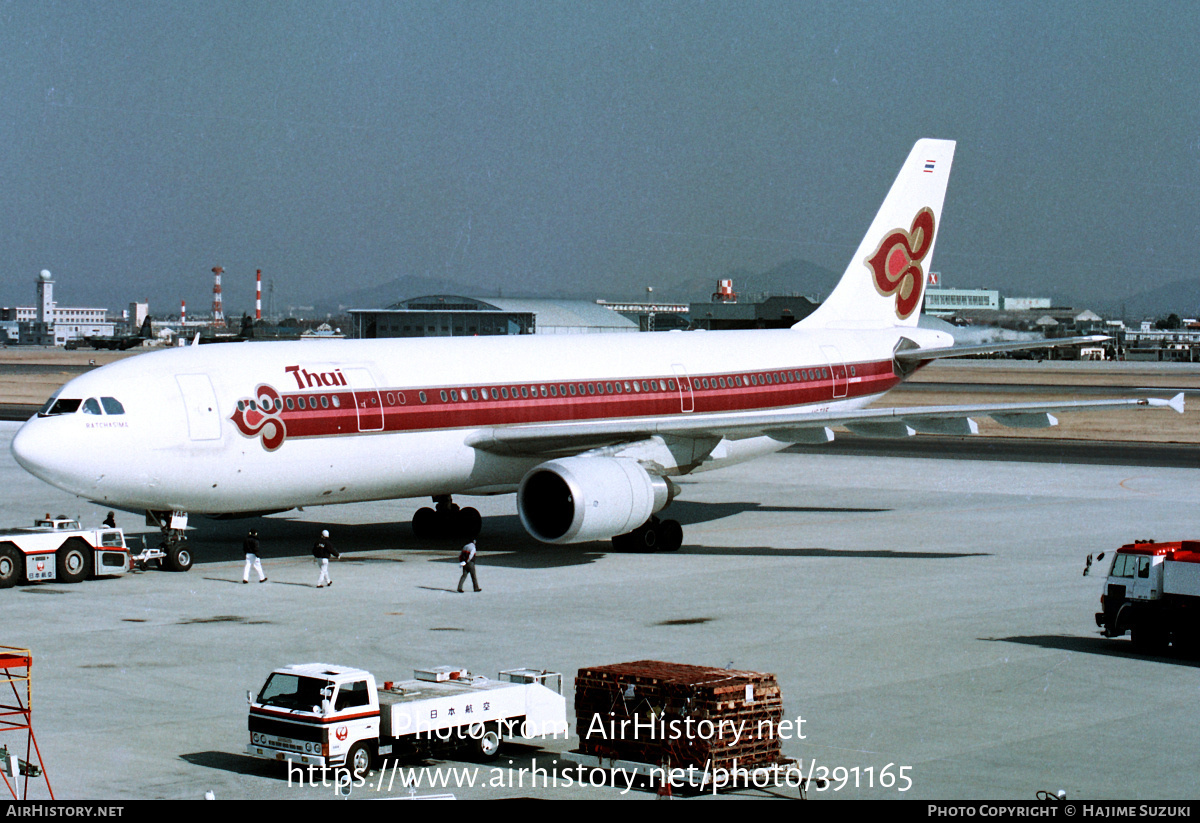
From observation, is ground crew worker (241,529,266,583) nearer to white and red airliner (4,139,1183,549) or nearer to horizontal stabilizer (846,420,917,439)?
white and red airliner (4,139,1183,549)

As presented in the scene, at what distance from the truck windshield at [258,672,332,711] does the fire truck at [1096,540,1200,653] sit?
13.7m

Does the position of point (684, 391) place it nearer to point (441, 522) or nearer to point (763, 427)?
point (763, 427)

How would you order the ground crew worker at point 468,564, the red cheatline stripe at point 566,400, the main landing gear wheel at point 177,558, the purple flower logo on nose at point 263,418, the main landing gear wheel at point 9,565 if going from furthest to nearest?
the red cheatline stripe at point 566,400, the main landing gear wheel at point 177,558, the purple flower logo on nose at point 263,418, the main landing gear wheel at point 9,565, the ground crew worker at point 468,564

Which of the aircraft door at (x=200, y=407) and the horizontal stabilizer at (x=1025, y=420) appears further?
the horizontal stabilizer at (x=1025, y=420)

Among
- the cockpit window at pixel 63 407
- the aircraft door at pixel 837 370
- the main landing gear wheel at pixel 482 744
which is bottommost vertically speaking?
the main landing gear wheel at pixel 482 744

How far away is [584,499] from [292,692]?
1559cm

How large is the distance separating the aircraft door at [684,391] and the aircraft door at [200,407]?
520 inches

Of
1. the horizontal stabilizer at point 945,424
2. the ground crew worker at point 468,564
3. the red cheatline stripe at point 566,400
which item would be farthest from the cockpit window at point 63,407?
the horizontal stabilizer at point 945,424

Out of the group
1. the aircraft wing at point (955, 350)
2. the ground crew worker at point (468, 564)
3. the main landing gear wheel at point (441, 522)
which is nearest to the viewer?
the ground crew worker at point (468, 564)

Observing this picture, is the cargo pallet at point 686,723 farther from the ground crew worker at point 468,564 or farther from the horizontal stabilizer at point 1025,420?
the horizontal stabilizer at point 1025,420

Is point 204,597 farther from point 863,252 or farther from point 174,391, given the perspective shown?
point 863,252

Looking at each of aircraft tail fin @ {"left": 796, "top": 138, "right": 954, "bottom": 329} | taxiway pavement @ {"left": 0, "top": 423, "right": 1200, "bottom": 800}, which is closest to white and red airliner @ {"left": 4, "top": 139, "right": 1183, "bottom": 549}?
taxiway pavement @ {"left": 0, "top": 423, "right": 1200, "bottom": 800}

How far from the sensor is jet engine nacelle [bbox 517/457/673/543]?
1310 inches

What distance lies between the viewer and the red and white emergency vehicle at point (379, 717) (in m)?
17.1
